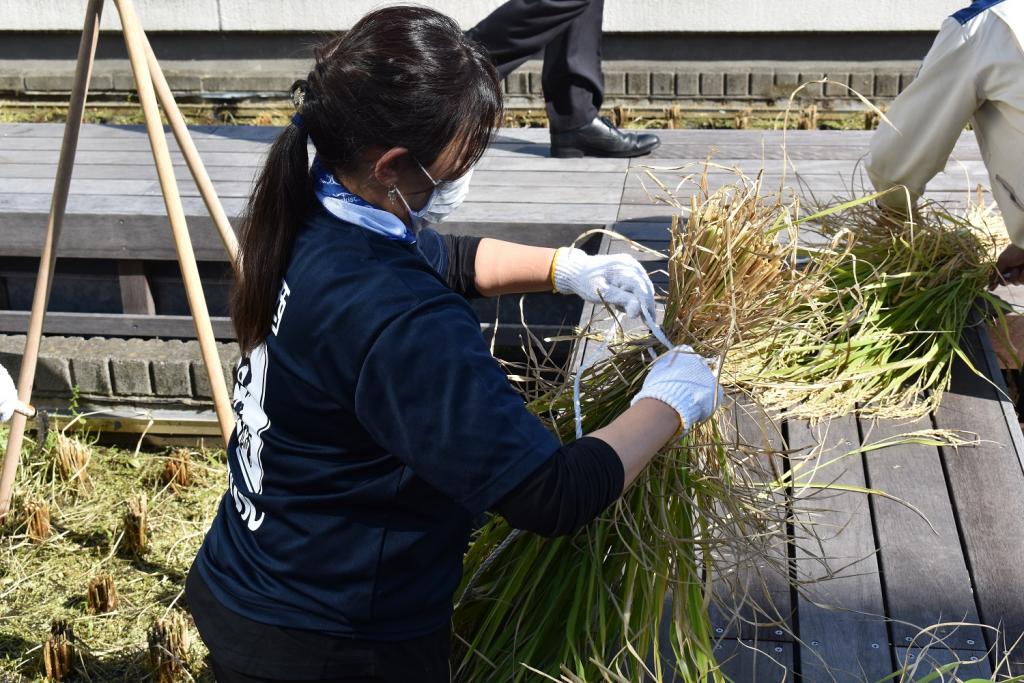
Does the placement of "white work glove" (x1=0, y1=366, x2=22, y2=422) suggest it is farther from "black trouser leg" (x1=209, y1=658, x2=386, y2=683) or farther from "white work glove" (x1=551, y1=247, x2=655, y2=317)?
"white work glove" (x1=551, y1=247, x2=655, y2=317)

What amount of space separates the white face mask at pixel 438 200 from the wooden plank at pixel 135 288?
2.37 m

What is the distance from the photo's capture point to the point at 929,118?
2.57m

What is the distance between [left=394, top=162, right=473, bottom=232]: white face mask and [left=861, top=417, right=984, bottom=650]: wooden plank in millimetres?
969

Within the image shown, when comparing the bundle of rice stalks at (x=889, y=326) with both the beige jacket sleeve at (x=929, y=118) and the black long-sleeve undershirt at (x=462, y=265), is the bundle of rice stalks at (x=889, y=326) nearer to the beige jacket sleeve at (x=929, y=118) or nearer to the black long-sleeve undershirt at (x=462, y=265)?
the beige jacket sleeve at (x=929, y=118)

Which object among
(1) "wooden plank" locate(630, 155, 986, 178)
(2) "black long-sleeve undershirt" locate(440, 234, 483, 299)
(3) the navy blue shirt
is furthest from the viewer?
Result: (1) "wooden plank" locate(630, 155, 986, 178)

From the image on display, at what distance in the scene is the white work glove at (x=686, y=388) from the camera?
1577 millimetres

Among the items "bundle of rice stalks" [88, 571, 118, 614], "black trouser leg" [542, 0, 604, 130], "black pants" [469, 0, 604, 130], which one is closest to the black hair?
"bundle of rice stalks" [88, 571, 118, 614]

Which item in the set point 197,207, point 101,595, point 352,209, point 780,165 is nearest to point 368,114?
point 352,209

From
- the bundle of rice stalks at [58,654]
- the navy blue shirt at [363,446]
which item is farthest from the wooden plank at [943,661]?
the bundle of rice stalks at [58,654]

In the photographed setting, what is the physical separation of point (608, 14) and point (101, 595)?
4526mm

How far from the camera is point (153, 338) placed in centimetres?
380

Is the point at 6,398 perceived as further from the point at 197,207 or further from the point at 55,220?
the point at 197,207

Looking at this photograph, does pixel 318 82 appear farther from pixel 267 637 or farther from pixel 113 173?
pixel 113 173

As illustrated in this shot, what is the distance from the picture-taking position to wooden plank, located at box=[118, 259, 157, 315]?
3.74m
